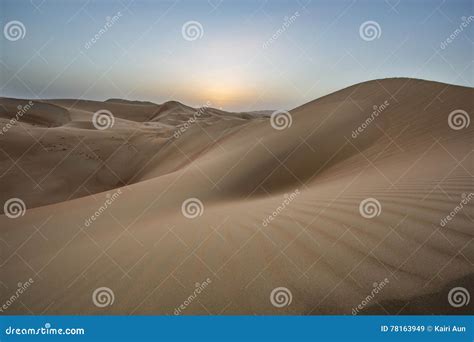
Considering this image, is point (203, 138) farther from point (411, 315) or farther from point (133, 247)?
point (411, 315)

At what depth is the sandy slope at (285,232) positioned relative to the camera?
2109mm

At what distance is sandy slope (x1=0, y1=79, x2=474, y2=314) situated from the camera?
2109 millimetres

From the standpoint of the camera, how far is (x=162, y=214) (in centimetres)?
518

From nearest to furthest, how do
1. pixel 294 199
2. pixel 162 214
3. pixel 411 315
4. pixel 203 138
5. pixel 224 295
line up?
pixel 411 315 < pixel 224 295 < pixel 294 199 < pixel 162 214 < pixel 203 138

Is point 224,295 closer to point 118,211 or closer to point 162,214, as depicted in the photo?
point 162,214

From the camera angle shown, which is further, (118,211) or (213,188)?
(213,188)

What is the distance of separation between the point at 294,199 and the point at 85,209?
432cm

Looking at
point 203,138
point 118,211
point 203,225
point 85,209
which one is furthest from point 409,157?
point 203,138

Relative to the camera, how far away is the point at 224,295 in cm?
220

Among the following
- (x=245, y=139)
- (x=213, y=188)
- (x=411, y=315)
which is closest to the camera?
(x=411, y=315)

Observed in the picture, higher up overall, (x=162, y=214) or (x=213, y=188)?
(x=213, y=188)

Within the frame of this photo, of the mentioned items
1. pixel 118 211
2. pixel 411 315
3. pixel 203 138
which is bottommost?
pixel 118 211

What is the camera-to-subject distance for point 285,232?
2.94 metres

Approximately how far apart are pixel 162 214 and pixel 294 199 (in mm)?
2433
